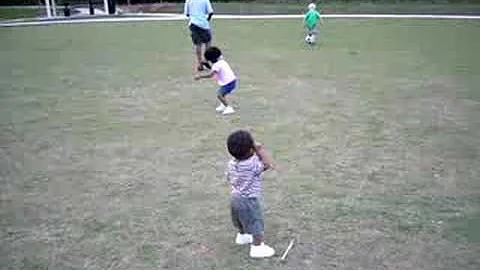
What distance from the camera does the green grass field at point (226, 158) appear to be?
427 cm

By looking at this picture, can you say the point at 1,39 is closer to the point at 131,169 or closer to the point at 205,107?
the point at 205,107

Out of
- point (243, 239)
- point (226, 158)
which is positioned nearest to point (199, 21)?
point (226, 158)

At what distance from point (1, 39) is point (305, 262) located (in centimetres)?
1648

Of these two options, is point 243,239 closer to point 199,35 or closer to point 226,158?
point 226,158

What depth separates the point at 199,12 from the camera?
10969 mm

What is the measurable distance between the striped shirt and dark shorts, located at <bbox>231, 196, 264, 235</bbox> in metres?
0.05

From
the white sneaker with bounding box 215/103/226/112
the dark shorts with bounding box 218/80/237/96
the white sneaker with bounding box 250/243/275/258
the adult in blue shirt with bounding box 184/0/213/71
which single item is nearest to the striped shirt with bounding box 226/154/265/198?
the white sneaker with bounding box 250/243/275/258

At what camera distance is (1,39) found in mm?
18297

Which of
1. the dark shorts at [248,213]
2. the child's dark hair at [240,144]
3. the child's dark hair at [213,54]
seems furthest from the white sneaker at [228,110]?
the child's dark hair at [240,144]

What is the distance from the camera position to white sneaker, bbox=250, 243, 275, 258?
13.5 ft

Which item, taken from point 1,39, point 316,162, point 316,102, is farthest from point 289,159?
point 1,39

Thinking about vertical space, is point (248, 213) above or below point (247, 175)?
below

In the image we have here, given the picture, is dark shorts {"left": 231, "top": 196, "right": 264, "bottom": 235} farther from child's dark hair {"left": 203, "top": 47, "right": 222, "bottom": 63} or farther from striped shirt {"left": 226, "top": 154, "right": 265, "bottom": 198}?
child's dark hair {"left": 203, "top": 47, "right": 222, "bottom": 63}

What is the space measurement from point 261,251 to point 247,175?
1.74 ft
